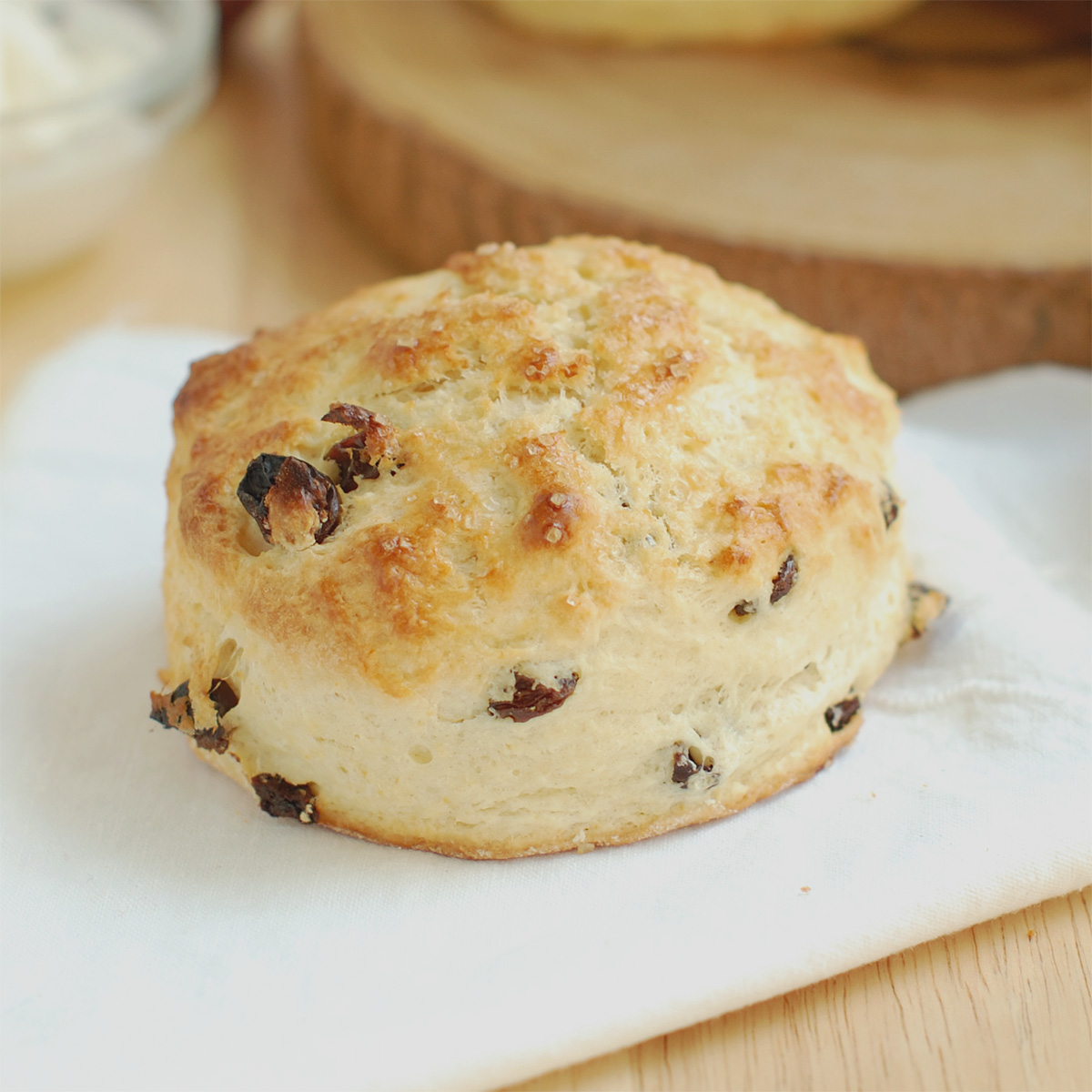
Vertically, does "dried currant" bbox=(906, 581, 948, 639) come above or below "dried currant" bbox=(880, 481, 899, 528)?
below

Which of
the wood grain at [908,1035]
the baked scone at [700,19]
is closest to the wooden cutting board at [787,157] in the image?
the baked scone at [700,19]

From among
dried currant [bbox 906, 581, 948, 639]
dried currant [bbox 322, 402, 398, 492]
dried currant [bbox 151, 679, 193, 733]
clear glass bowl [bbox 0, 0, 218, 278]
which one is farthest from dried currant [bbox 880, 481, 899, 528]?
clear glass bowl [bbox 0, 0, 218, 278]

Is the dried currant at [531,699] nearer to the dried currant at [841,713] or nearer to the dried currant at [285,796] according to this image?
the dried currant at [285,796]

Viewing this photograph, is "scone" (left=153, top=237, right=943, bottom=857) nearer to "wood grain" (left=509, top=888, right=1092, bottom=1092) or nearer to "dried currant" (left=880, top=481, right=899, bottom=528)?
"dried currant" (left=880, top=481, right=899, bottom=528)

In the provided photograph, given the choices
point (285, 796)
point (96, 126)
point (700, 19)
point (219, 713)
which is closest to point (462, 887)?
point (285, 796)

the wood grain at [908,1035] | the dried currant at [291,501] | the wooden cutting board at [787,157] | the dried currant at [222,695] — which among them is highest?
the dried currant at [291,501]

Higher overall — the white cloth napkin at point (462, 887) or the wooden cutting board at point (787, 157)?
the wooden cutting board at point (787, 157)

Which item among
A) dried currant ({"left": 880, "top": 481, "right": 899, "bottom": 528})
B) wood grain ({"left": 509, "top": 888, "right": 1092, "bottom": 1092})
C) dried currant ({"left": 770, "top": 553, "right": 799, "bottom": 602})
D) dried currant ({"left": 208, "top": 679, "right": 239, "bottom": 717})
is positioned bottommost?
wood grain ({"left": 509, "top": 888, "right": 1092, "bottom": 1092})
